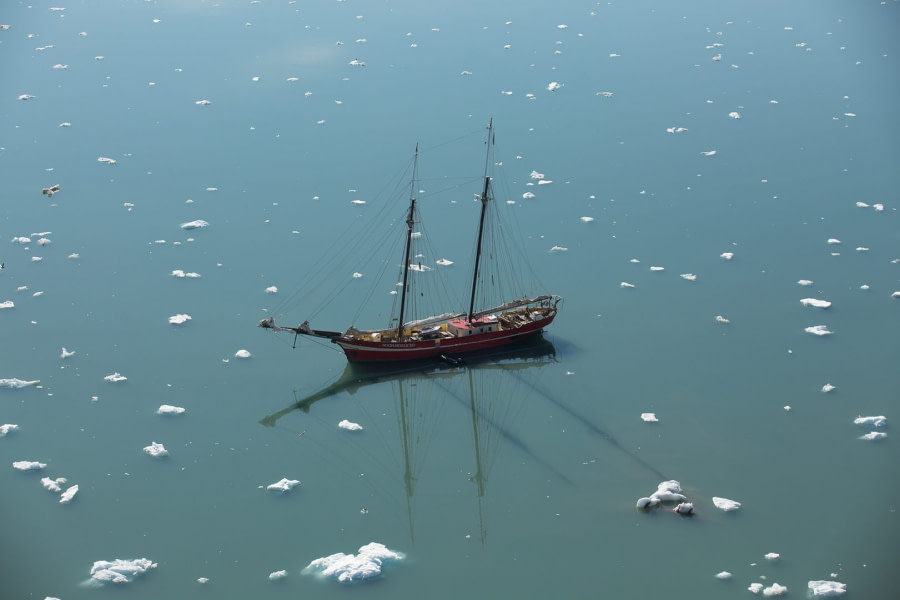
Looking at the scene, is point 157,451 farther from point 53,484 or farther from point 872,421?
point 872,421

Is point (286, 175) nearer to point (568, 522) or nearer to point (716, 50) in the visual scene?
point (568, 522)

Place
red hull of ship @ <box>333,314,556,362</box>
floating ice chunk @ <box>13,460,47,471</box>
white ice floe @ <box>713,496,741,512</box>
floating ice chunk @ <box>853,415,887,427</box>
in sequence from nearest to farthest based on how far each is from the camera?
white ice floe @ <box>713,496,741,512</box> < floating ice chunk @ <box>13,460,47,471</box> < floating ice chunk @ <box>853,415,887,427</box> < red hull of ship @ <box>333,314,556,362</box>

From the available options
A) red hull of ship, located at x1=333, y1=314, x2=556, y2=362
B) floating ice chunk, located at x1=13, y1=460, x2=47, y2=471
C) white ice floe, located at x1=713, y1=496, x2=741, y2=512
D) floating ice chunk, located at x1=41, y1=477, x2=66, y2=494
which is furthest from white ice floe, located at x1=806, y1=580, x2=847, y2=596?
floating ice chunk, located at x1=13, y1=460, x2=47, y2=471

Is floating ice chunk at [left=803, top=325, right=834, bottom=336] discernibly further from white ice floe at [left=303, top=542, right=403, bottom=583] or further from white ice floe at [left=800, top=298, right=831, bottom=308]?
white ice floe at [left=303, top=542, right=403, bottom=583]

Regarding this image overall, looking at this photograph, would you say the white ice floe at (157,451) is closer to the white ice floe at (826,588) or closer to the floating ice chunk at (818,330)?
the white ice floe at (826,588)

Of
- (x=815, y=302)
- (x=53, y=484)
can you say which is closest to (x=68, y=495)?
(x=53, y=484)

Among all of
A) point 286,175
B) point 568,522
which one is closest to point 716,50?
point 286,175

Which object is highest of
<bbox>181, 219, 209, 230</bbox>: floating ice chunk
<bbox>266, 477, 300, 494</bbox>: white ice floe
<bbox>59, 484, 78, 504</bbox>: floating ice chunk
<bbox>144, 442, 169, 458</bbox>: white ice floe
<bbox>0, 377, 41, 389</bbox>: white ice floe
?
<bbox>181, 219, 209, 230</bbox>: floating ice chunk

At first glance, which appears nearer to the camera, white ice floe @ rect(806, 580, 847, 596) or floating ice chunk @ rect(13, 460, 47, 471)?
white ice floe @ rect(806, 580, 847, 596)
